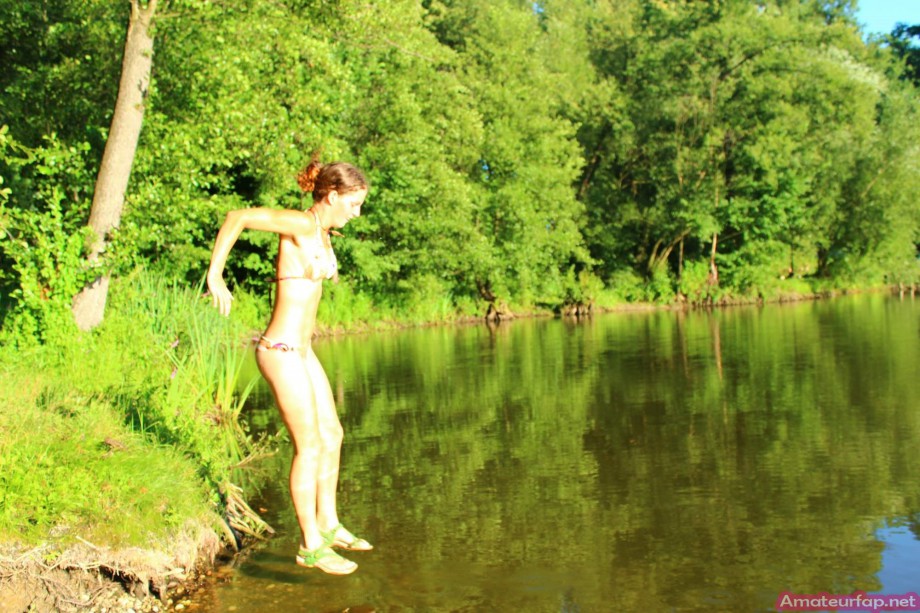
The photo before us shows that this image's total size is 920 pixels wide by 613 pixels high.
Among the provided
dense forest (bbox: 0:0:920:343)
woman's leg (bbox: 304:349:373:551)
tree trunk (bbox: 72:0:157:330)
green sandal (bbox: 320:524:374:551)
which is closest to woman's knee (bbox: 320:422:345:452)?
woman's leg (bbox: 304:349:373:551)

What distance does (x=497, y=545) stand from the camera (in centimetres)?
593

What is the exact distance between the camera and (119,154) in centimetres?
1128

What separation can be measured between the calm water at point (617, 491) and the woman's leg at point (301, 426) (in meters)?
0.33

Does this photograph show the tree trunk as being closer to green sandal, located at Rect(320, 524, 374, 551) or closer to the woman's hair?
the woman's hair

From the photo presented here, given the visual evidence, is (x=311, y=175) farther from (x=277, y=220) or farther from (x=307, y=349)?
(x=307, y=349)

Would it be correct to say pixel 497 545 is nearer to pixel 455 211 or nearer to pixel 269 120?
pixel 269 120

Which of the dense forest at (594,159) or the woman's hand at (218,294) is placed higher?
the dense forest at (594,159)

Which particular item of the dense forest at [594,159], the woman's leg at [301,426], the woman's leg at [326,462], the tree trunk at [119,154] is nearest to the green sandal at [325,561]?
the woman's leg at [301,426]

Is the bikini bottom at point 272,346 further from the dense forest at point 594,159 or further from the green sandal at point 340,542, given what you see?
the dense forest at point 594,159

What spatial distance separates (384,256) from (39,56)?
15.0 metres

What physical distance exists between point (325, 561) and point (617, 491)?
273 cm

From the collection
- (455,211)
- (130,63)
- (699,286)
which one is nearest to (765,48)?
(699,286)

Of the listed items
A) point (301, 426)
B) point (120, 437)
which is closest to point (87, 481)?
point (120, 437)

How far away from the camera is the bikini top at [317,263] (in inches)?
208
